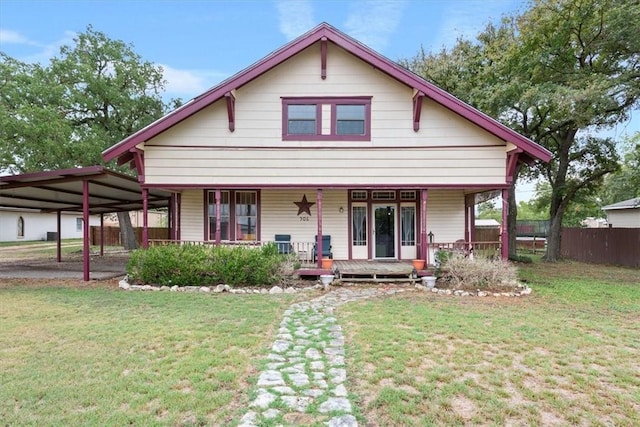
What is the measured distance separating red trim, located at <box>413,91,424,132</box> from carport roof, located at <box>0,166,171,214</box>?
8.88 m

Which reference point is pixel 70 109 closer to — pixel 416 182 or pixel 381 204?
pixel 381 204

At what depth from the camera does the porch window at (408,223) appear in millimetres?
12984

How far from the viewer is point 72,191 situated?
1315 cm

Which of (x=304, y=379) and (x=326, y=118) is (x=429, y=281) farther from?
(x=304, y=379)

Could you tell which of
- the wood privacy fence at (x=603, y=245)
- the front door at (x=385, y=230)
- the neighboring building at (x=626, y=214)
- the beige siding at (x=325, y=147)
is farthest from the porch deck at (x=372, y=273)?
the neighboring building at (x=626, y=214)

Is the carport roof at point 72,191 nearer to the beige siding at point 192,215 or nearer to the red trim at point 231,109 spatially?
the beige siding at point 192,215

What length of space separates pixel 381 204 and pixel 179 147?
6.90 m

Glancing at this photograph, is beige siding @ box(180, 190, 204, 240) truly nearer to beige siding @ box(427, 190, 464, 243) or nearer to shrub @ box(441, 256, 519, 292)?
beige siding @ box(427, 190, 464, 243)

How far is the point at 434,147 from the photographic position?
1095 centimetres

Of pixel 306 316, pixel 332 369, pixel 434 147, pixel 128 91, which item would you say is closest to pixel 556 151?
pixel 434 147

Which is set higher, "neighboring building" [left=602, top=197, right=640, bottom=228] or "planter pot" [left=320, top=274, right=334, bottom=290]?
"neighboring building" [left=602, top=197, right=640, bottom=228]

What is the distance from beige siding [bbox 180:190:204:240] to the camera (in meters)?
12.8

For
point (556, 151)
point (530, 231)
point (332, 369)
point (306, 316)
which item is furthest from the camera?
point (530, 231)

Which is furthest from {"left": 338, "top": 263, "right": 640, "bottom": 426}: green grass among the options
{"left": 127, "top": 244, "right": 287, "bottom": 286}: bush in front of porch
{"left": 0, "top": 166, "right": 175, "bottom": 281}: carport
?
{"left": 0, "top": 166, "right": 175, "bottom": 281}: carport
